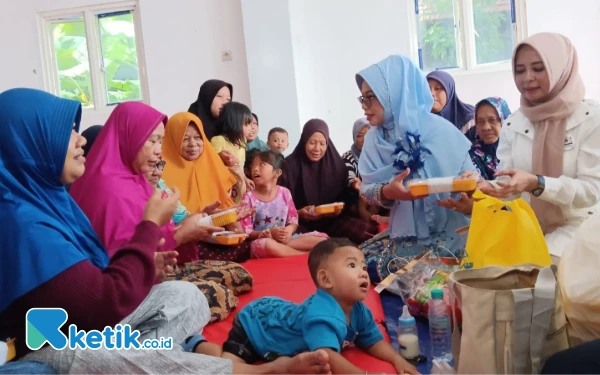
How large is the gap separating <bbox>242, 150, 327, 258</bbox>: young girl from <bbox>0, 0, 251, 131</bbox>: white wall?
2466mm

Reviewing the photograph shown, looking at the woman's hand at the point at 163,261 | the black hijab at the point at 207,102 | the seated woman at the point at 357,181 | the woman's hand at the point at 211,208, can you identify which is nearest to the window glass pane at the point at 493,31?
the seated woman at the point at 357,181

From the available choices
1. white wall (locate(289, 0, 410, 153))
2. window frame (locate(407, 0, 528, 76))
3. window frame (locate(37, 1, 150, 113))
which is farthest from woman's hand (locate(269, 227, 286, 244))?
window frame (locate(37, 1, 150, 113))

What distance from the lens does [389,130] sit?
9.68 ft

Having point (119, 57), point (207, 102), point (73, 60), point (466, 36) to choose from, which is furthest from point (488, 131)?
point (73, 60)

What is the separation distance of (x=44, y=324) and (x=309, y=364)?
2.37 ft

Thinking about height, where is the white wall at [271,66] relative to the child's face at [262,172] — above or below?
above

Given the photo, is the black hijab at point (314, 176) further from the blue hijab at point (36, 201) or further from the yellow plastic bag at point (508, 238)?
the blue hijab at point (36, 201)

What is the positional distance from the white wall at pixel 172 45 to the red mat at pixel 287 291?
3160 mm

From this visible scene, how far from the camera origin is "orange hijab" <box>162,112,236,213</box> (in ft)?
10.8

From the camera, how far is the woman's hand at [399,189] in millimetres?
2646

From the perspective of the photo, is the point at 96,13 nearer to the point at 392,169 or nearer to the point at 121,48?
the point at 121,48

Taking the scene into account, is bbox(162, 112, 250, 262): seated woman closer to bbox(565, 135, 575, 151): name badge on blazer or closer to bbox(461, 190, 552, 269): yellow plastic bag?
bbox(461, 190, 552, 269): yellow plastic bag

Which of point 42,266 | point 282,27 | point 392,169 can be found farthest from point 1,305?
point 282,27

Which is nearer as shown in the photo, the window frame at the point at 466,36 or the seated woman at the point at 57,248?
the seated woman at the point at 57,248
